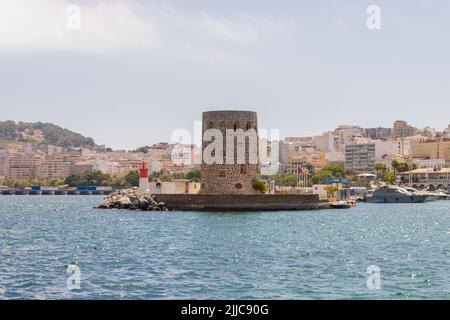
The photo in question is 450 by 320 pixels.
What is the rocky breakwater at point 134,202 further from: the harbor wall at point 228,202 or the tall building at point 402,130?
the tall building at point 402,130

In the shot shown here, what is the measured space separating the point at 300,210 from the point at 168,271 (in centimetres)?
3158

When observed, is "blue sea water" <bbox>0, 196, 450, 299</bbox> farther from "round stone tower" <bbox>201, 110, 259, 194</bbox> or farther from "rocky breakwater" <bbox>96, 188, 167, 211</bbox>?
"round stone tower" <bbox>201, 110, 259, 194</bbox>

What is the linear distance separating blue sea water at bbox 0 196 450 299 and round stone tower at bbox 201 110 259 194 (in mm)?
14580

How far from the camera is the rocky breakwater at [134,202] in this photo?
1829 inches

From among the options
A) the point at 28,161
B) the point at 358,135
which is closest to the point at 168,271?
the point at 358,135

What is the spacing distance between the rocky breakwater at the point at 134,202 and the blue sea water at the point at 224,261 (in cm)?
1435

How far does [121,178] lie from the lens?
14412cm

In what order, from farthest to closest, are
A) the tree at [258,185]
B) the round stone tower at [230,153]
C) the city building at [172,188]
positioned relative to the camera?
the city building at [172,188], the tree at [258,185], the round stone tower at [230,153]

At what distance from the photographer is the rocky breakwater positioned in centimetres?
4647
